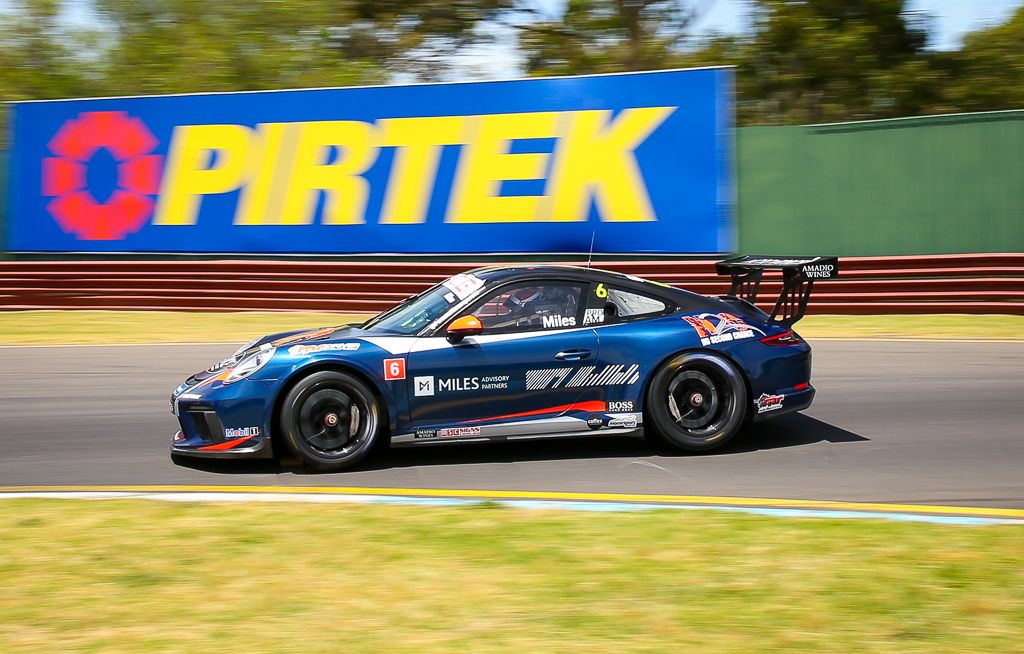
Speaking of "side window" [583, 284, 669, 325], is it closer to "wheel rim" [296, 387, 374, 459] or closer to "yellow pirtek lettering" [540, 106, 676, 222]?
"wheel rim" [296, 387, 374, 459]

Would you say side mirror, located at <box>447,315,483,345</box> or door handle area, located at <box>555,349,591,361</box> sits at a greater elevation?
side mirror, located at <box>447,315,483,345</box>

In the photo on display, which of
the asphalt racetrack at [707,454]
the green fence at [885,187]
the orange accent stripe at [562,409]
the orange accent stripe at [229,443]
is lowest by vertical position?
the asphalt racetrack at [707,454]

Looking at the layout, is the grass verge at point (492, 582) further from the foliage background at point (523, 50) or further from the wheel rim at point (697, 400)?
the foliage background at point (523, 50)

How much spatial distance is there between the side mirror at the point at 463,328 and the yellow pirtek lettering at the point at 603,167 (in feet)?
31.8

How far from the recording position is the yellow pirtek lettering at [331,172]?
58.1 feet

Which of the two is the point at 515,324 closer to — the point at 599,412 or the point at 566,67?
the point at 599,412

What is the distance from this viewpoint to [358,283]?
1720 cm

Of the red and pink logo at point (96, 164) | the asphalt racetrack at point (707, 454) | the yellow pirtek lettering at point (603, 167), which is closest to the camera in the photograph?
the asphalt racetrack at point (707, 454)

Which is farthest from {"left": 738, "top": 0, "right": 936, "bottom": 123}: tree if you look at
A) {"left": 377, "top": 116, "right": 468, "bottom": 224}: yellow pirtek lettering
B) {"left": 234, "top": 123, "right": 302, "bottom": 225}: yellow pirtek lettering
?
{"left": 234, "top": 123, "right": 302, "bottom": 225}: yellow pirtek lettering

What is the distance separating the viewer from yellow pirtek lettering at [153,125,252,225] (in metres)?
18.3

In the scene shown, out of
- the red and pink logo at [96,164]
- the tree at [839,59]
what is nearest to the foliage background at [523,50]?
the tree at [839,59]

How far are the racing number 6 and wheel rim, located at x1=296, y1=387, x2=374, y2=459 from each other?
230 mm

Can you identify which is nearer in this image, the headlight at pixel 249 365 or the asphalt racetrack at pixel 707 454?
the asphalt racetrack at pixel 707 454

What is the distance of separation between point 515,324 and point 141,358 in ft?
21.1
